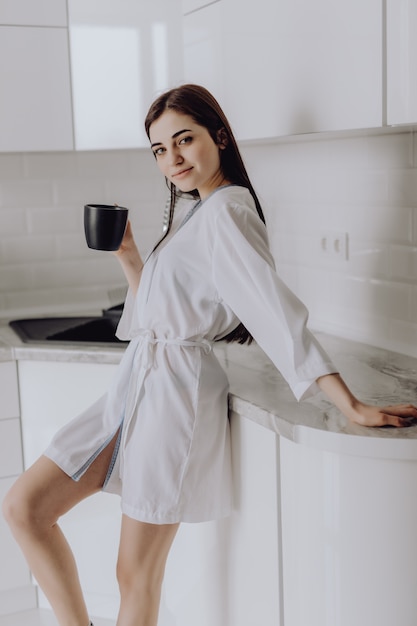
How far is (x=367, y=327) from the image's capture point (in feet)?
7.59

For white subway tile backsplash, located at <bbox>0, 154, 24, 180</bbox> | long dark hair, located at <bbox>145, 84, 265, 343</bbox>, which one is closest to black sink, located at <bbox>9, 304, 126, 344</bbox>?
white subway tile backsplash, located at <bbox>0, 154, 24, 180</bbox>

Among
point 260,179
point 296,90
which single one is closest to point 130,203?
point 260,179

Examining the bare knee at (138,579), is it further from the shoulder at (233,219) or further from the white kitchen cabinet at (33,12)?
the white kitchen cabinet at (33,12)

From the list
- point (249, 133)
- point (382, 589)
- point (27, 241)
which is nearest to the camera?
point (382, 589)

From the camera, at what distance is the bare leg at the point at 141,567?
1.80 metres

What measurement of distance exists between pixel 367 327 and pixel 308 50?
0.75m

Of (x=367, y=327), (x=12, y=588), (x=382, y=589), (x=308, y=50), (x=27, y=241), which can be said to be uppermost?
(x=308, y=50)

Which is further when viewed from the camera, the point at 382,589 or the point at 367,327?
the point at 367,327

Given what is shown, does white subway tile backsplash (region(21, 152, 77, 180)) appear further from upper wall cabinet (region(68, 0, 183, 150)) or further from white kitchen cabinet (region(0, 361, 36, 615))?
white kitchen cabinet (region(0, 361, 36, 615))

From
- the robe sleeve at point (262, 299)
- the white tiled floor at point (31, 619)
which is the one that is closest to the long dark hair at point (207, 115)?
the robe sleeve at point (262, 299)

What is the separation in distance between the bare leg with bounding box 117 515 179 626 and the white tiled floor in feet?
2.49

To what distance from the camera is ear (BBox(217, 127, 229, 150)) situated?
1.80 meters

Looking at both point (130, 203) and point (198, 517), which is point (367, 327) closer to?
point (198, 517)

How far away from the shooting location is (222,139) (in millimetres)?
1810
